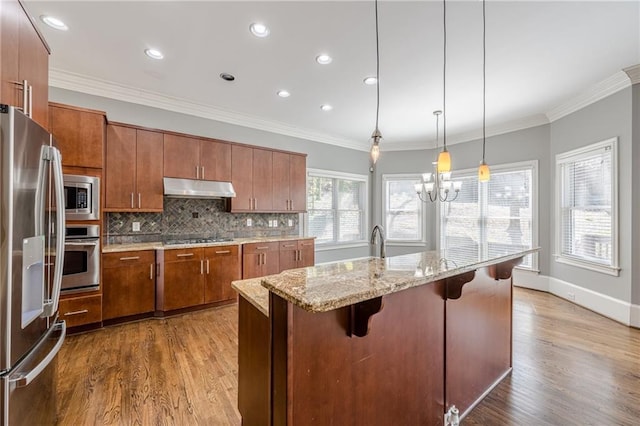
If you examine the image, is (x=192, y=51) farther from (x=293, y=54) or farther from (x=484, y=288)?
(x=484, y=288)

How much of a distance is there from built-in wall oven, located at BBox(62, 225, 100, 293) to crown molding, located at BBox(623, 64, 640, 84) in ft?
20.4

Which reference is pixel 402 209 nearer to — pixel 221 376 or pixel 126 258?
pixel 221 376

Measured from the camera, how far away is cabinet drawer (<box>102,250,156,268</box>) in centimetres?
303

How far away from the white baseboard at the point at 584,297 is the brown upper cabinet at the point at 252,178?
15.2 feet

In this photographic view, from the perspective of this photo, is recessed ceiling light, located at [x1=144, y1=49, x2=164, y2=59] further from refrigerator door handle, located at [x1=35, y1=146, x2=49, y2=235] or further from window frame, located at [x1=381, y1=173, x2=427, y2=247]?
window frame, located at [x1=381, y1=173, x2=427, y2=247]

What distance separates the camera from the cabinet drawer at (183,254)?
132 inches

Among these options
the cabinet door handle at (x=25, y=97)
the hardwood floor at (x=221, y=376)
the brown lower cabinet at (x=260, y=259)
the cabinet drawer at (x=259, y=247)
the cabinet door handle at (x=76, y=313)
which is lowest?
the hardwood floor at (x=221, y=376)

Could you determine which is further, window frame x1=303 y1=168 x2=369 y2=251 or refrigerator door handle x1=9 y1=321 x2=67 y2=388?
window frame x1=303 y1=168 x2=369 y2=251

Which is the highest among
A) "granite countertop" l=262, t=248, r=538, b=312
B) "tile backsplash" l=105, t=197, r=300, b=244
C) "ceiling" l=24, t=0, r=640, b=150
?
"ceiling" l=24, t=0, r=640, b=150

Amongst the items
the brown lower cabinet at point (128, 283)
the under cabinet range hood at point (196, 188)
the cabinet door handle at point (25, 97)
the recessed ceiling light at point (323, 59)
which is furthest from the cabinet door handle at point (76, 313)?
the recessed ceiling light at point (323, 59)

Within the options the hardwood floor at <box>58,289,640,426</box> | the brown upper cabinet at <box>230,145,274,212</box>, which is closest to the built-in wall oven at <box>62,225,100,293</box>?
the hardwood floor at <box>58,289,640,426</box>

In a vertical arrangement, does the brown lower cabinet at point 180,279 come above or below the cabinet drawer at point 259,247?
below

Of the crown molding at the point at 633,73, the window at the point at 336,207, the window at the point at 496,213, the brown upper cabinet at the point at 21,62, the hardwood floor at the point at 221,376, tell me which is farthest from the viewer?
the window at the point at 336,207

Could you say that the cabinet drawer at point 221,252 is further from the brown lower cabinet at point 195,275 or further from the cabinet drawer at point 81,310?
the cabinet drawer at point 81,310
